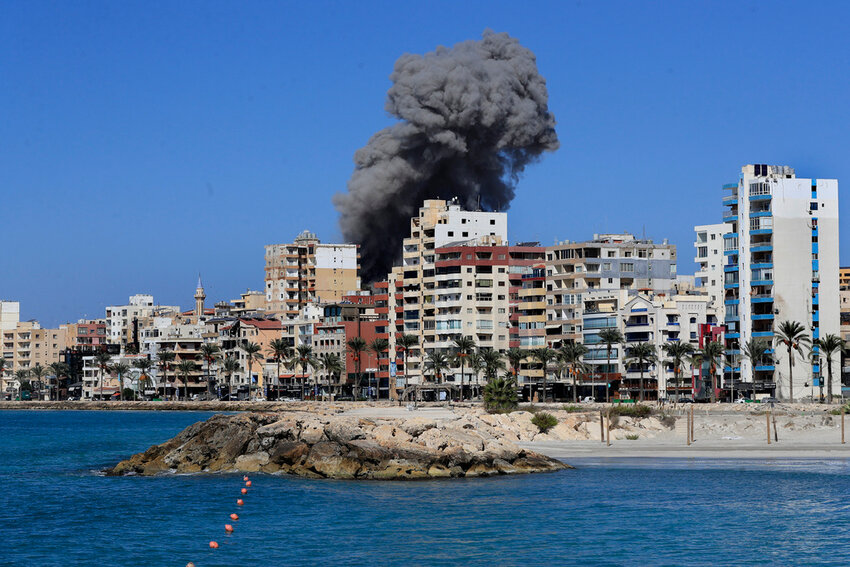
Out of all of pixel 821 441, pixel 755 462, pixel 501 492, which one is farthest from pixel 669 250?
pixel 501 492

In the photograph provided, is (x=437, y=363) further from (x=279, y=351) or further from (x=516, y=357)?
(x=279, y=351)

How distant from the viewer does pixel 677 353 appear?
129500mm

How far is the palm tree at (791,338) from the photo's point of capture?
122250 mm

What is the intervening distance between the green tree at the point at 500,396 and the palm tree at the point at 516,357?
37.7 m

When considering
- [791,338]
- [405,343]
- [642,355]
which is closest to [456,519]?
[791,338]

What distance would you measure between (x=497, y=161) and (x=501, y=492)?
459ft

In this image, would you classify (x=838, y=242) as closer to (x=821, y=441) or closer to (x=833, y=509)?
(x=821, y=441)

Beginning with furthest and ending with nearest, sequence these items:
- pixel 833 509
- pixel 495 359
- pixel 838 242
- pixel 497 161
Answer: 1. pixel 497 161
2. pixel 495 359
3. pixel 838 242
4. pixel 833 509

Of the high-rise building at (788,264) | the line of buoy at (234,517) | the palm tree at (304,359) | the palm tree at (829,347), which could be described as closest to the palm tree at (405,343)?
the palm tree at (304,359)

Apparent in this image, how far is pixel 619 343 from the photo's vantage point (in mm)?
137625

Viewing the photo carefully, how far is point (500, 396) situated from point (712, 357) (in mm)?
36412

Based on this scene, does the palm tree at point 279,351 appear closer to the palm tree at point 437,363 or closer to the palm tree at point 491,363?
the palm tree at point 437,363

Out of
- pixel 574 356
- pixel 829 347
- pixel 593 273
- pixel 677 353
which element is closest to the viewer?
pixel 829 347

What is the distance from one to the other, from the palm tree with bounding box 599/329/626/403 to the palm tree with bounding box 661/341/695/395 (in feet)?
16.1
